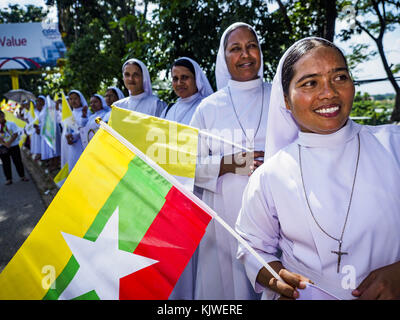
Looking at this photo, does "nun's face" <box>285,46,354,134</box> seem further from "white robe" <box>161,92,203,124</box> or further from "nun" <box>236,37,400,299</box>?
"white robe" <box>161,92,203,124</box>

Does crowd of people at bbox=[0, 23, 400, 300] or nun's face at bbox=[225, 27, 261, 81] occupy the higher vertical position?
nun's face at bbox=[225, 27, 261, 81]

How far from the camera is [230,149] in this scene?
238cm

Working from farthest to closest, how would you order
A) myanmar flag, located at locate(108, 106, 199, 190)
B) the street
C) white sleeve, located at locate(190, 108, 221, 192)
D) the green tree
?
the green tree
the street
white sleeve, located at locate(190, 108, 221, 192)
myanmar flag, located at locate(108, 106, 199, 190)

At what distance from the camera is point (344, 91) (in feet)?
4.61

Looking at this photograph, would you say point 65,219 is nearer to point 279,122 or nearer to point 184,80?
point 279,122

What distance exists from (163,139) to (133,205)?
76 cm

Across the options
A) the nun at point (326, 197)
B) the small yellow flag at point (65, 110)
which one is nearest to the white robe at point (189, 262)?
the nun at point (326, 197)

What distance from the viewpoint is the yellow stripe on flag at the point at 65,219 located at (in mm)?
1453

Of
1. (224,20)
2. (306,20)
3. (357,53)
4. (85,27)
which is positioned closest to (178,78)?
(224,20)

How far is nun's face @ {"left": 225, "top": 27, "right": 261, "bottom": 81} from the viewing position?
8.11 feet

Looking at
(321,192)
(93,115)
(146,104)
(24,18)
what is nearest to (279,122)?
(321,192)

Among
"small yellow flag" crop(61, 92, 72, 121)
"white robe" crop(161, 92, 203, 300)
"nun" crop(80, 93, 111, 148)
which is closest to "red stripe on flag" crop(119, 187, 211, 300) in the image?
"white robe" crop(161, 92, 203, 300)

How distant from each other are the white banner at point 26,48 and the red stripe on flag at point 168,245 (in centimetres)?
2671

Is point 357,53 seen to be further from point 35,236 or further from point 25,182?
point 25,182
